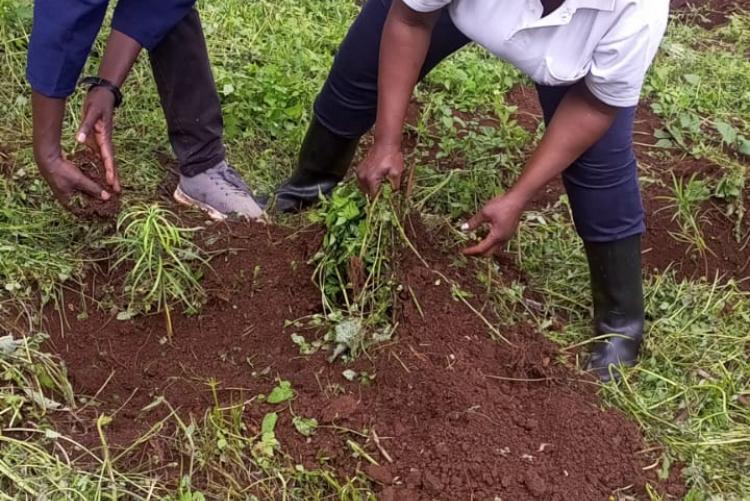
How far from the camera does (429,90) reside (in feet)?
12.0

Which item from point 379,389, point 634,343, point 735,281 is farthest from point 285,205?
point 735,281

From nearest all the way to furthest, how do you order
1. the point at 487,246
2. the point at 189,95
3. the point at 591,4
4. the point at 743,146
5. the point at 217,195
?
the point at 591,4 < the point at 487,246 < the point at 189,95 < the point at 217,195 < the point at 743,146

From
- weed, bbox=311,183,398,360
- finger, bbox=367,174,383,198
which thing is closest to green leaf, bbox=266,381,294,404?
weed, bbox=311,183,398,360

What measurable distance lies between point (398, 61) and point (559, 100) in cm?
42

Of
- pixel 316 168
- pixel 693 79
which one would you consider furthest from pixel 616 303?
pixel 693 79

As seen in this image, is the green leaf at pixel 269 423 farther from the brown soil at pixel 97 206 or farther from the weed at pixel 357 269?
the brown soil at pixel 97 206

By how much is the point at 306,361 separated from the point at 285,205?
865 millimetres

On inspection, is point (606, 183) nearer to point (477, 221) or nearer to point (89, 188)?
point (477, 221)

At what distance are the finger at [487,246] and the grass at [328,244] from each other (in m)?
0.21

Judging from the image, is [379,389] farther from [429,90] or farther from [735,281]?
[429,90]

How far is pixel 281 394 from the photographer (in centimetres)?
203

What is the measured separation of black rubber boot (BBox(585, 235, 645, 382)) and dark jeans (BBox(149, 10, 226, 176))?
1217 millimetres

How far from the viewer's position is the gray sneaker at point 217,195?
2.70 m

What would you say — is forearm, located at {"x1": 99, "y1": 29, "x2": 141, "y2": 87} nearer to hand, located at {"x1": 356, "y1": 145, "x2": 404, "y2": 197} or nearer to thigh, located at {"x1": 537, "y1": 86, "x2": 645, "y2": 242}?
hand, located at {"x1": 356, "y1": 145, "x2": 404, "y2": 197}
